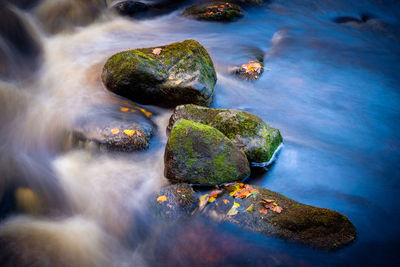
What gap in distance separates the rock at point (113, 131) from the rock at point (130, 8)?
6362 millimetres

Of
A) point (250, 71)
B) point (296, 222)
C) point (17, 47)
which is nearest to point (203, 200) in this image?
point (296, 222)

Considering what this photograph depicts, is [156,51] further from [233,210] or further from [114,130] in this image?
[233,210]

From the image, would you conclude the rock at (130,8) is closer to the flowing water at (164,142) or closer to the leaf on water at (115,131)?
the flowing water at (164,142)

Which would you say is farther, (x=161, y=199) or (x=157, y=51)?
(x=157, y=51)

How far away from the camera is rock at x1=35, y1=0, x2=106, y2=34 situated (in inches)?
337

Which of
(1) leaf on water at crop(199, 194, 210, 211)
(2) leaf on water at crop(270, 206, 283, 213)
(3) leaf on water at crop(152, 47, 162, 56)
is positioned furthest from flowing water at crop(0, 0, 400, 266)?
(3) leaf on water at crop(152, 47, 162, 56)

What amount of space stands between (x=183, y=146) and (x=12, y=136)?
10.0 ft

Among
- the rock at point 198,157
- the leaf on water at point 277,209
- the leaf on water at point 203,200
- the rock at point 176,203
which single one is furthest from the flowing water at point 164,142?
the rock at point 198,157

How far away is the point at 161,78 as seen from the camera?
20.5 feet

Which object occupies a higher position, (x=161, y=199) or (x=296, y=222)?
(x=296, y=222)

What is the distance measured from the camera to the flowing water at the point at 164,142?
388 centimetres

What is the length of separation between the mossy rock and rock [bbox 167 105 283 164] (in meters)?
1.10

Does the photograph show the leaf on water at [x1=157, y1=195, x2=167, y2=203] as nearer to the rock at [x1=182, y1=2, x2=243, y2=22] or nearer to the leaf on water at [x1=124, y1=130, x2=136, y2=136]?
the leaf on water at [x1=124, y1=130, x2=136, y2=136]

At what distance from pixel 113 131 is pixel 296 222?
3343 millimetres
